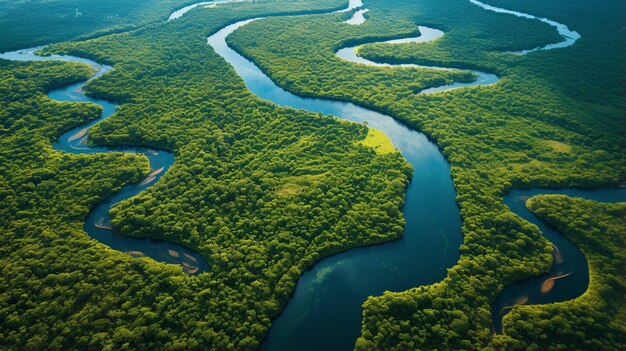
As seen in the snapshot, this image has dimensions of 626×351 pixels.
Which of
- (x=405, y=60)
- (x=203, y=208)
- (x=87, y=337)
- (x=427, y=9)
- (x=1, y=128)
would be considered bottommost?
(x=87, y=337)

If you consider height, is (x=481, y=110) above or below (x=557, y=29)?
below

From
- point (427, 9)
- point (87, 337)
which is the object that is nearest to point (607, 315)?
point (87, 337)

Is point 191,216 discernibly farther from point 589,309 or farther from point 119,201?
point 589,309

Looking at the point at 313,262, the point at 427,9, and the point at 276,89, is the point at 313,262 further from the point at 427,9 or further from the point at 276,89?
the point at 427,9

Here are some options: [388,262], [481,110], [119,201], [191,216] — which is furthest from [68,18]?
[388,262]

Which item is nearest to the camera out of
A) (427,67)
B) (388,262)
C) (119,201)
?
(388,262)

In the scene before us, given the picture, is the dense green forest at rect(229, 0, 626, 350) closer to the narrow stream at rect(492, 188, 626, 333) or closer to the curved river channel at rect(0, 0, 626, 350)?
the narrow stream at rect(492, 188, 626, 333)

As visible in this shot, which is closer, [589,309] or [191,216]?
[589,309]
